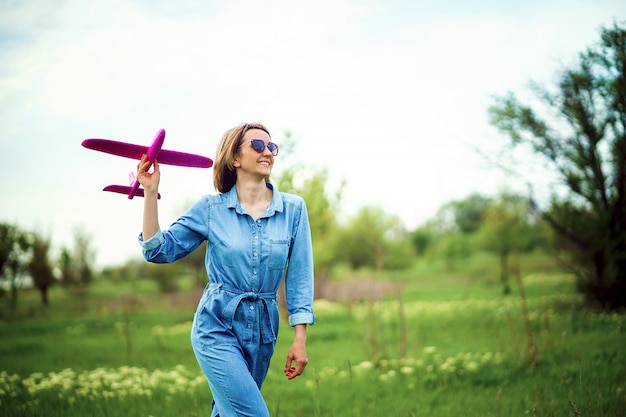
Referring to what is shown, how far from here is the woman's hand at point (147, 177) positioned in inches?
107

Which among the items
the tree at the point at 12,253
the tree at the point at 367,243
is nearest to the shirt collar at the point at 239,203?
the tree at the point at 12,253

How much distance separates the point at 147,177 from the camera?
9.03 ft

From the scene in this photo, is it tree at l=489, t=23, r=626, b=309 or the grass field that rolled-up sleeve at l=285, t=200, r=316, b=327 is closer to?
the grass field

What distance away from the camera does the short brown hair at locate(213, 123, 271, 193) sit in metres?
3.08

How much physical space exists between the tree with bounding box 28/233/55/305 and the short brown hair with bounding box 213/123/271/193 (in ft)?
90.9

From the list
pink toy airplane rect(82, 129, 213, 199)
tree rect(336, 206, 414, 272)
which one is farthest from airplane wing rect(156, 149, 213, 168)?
tree rect(336, 206, 414, 272)

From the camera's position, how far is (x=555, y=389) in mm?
5500

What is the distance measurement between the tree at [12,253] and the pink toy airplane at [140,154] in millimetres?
25713

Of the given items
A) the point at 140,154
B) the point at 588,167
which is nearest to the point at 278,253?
the point at 140,154

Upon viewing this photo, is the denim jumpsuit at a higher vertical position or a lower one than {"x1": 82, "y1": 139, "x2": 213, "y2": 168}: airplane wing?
lower

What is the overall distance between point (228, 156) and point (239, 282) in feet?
2.45

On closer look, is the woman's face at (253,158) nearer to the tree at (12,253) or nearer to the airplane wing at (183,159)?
the airplane wing at (183,159)

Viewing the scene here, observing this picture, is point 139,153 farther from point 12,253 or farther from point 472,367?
point 12,253

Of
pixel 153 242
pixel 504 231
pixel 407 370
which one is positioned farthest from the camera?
pixel 504 231
